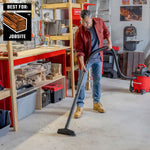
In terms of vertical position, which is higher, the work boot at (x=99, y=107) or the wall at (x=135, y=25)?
the wall at (x=135, y=25)

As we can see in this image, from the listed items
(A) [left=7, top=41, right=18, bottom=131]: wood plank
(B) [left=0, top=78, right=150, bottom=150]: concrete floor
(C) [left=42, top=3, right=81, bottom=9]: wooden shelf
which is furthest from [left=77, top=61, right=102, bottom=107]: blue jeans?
(C) [left=42, top=3, right=81, bottom=9]: wooden shelf

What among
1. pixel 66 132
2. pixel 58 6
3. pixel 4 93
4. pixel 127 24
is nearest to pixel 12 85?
pixel 4 93

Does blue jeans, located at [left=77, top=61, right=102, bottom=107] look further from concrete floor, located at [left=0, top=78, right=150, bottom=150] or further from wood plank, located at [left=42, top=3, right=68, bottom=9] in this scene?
wood plank, located at [left=42, top=3, right=68, bottom=9]

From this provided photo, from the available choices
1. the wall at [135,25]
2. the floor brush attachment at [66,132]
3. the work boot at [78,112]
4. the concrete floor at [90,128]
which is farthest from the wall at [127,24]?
the floor brush attachment at [66,132]

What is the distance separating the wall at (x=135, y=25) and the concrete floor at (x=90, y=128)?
8.91 feet

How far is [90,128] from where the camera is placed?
320cm

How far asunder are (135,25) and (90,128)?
4315mm

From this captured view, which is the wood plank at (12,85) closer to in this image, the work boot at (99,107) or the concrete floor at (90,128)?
the concrete floor at (90,128)

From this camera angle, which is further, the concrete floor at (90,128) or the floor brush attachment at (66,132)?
the floor brush attachment at (66,132)

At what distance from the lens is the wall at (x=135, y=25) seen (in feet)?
21.7

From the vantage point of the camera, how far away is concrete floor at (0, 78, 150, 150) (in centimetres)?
275

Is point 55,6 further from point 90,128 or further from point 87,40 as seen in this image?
point 90,128

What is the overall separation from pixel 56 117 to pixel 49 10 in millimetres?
2325

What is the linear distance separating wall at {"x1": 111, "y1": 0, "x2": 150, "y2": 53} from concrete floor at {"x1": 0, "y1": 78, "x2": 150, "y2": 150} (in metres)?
2.71
